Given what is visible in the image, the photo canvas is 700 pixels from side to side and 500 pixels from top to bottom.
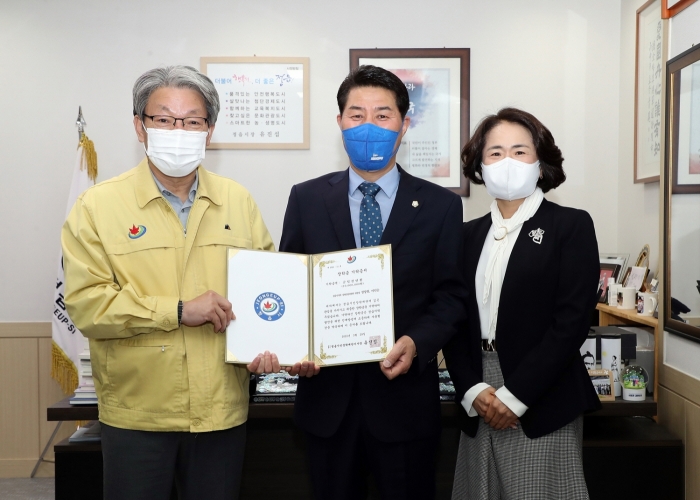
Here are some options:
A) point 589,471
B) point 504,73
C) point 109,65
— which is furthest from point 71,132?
point 589,471

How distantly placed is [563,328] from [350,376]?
0.59m

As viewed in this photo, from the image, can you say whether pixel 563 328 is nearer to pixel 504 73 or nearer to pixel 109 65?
pixel 504 73

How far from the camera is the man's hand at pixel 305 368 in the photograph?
1.61 m

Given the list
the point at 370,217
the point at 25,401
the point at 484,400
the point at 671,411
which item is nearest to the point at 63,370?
the point at 25,401

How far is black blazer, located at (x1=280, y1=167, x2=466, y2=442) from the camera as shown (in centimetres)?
163

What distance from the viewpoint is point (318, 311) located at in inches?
64.9

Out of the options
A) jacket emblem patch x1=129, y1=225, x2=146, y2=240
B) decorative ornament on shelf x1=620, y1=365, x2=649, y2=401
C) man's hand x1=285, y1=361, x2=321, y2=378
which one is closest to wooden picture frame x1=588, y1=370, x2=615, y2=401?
decorative ornament on shelf x1=620, y1=365, x2=649, y2=401

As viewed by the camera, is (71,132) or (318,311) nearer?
(318,311)

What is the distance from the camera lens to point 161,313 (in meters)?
1.55

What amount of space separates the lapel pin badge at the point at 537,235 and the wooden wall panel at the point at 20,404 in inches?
111

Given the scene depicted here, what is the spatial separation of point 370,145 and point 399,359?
57 cm

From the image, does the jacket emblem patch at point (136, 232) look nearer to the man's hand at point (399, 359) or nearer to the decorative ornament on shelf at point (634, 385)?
the man's hand at point (399, 359)

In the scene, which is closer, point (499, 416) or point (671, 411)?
point (499, 416)

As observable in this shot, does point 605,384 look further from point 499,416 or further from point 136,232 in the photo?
point 136,232
